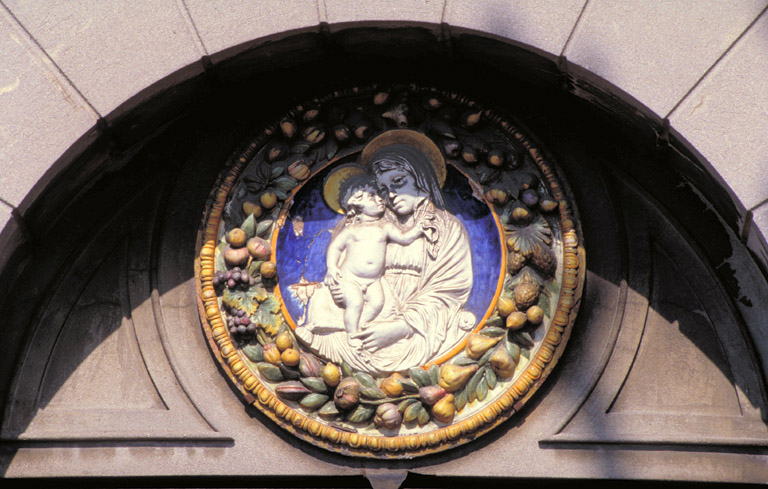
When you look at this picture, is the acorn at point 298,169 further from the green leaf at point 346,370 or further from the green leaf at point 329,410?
the green leaf at point 329,410

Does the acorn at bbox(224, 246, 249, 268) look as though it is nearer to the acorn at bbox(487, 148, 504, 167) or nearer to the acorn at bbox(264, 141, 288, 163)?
the acorn at bbox(264, 141, 288, 163)

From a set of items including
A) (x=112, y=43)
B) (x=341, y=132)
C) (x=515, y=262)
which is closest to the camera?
(x=112, y=43)

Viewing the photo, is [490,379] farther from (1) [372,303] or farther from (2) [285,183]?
(2) [285,183]

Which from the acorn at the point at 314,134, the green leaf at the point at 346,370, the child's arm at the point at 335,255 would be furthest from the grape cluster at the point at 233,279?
the acorn at the point at 314,134

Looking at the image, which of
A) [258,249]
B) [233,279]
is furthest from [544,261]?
[233,279]

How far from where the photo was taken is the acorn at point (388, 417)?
13.5 feet

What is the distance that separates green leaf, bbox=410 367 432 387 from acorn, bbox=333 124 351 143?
1094 millimetres

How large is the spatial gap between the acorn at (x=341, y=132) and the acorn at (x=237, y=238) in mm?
604

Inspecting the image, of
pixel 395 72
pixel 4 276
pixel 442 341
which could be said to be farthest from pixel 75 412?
pixel 395 72

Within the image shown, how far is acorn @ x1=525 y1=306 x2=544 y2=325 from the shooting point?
4133mm

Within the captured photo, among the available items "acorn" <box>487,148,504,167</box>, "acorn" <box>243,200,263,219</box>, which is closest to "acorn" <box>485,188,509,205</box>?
"acorn" <box>487,148,504,167</box>

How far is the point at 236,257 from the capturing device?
14.3ft

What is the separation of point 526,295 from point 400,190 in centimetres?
74

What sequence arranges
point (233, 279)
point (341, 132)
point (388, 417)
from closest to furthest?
point (388, 417) → point (233, 279) → point (341, 132)
